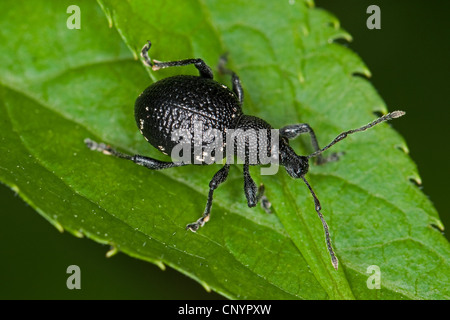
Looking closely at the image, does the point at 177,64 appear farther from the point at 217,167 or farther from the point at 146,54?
the point at 217,167

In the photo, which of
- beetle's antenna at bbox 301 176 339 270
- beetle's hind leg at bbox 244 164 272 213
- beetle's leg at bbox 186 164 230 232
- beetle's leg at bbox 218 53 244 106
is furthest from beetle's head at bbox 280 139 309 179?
beetle's leg at bbox 218 53 244 106

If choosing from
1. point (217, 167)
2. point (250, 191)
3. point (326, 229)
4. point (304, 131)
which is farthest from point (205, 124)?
point (326, 229)

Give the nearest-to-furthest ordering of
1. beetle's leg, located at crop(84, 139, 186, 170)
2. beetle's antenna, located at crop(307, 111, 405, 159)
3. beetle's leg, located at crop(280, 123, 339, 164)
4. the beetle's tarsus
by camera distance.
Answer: the beetle's tarsus < beetle's leg, located at crop(84, 139, 186, 170) < beetle's antenna, located at crop(307, 111, 405, 159) < beetle's leg, located at crop(280, 123, 339, 164)

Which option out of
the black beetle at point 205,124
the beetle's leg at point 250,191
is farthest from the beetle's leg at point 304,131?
the beetle's leg at point 250,191

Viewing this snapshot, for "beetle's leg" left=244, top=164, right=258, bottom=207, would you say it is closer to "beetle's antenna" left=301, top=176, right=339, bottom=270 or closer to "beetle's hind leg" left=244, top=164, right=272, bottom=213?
"beetle's hind leg" left=244, top=164, right=272, bottom=213

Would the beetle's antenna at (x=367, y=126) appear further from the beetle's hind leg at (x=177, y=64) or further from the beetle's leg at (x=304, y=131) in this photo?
the beetle's hind leg at (x=177, y=64)

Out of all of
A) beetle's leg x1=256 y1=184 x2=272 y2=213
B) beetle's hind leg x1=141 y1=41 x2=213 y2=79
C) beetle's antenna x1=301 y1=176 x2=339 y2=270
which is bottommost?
beetle's antenna x1=301 y1=176 x2=339 y2=270
